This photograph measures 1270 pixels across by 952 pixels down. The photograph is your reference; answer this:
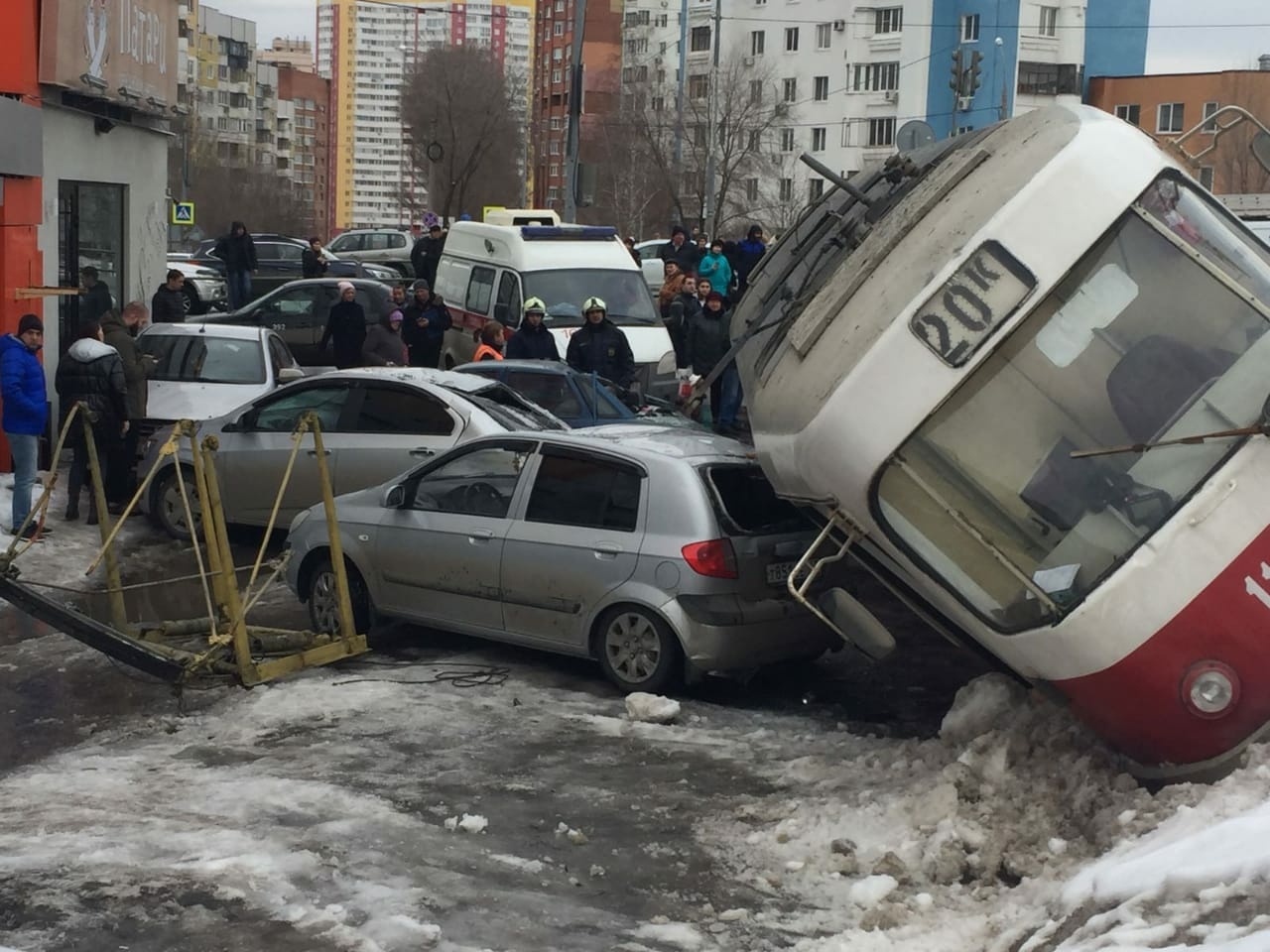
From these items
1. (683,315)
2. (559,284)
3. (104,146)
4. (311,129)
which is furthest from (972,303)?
(311,129)

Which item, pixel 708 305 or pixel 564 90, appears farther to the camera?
pixel 564 90

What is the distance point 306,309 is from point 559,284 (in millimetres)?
5587

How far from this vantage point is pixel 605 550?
9391mm

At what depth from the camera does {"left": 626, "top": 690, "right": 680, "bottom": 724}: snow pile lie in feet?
28.7

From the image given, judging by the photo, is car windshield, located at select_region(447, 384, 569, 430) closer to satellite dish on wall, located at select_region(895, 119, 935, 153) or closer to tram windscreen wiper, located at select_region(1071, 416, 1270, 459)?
satellite dish on wall, located at select_region(895, 119, 935, 153)

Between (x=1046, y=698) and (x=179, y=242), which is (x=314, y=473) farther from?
(x=179, y=242)

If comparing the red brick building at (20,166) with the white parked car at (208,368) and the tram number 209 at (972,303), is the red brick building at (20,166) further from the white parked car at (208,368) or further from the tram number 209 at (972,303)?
the tram number 209 at (972,303)

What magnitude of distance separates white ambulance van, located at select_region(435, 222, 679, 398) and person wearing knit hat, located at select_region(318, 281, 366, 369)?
1.65 metres

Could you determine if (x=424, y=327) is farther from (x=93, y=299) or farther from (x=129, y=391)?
(x=129, y=391)

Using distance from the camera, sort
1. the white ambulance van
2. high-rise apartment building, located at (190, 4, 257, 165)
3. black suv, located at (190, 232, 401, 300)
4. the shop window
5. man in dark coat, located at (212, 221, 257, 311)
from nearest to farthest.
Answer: the shop window, the white ambulance van, man in dark coat, located at (212, 221, 257, 311), black suv, located at (190, 232, 401, 300), high-rise apartment building, located at (190, 4, 257, 165)

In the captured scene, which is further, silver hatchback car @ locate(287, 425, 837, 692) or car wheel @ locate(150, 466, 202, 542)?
car wheel @ locate(150, 466, 202, 542)

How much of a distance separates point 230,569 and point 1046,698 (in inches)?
170

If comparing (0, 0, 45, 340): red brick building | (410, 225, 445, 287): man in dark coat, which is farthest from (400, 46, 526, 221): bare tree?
(0, 0, 45, 340): red brick building

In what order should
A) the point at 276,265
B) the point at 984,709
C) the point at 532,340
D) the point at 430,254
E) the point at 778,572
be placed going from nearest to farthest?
the point at 984,709, the point at 778,572, the point at 532,340, the point at 430,254, the point at 276,265
